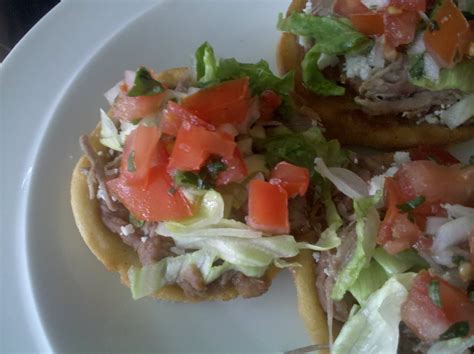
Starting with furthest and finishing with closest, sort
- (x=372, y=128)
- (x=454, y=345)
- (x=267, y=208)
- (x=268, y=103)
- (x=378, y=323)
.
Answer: (x=372, y=128)
(x=268, y=103)
(x=267, y=208)
(x=378, y=323)
(x=454, y=345)

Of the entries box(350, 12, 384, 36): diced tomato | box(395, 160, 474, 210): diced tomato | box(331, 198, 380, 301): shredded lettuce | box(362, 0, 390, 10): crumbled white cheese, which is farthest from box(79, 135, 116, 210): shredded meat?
box(362, 0, 390, 10): crumbled white cheese

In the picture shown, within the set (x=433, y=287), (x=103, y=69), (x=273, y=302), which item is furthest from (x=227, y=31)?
(x=433, y=287)

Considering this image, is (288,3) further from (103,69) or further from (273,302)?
(273,302)

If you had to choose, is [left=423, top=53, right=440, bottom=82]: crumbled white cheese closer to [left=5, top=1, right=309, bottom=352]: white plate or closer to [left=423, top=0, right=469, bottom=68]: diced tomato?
[left=423, top=0, right=469, bottom=68]: diced tomato

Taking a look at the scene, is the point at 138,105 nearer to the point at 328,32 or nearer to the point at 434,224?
the point at 328,32

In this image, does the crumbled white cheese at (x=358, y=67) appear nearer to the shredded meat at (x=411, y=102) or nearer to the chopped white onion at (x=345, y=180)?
the shredded meat at (x=411, y=102)

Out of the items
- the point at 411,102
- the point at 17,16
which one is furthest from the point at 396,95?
the point at 17,16
